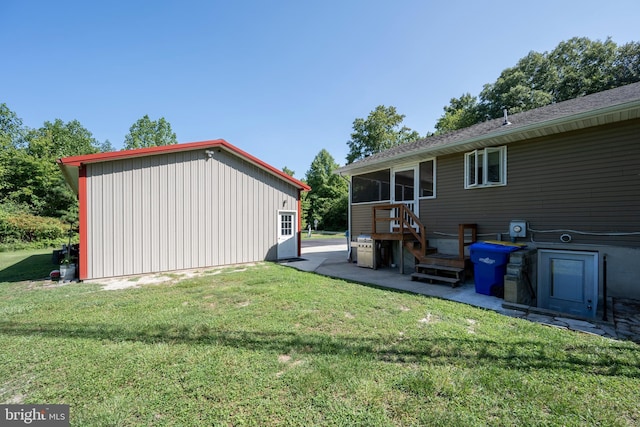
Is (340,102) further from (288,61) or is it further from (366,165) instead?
(366,165)

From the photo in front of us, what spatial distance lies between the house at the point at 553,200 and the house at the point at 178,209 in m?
4.59

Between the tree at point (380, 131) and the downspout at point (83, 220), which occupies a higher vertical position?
the tree at point (380, 131)

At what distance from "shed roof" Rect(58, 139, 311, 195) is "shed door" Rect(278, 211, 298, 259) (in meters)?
1.25

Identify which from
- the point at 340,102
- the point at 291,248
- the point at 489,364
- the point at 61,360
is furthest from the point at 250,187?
the point at 340,102

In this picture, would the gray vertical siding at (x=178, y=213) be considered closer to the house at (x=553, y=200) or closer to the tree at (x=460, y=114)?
the house at (x=553, y=200)

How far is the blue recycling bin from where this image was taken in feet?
15.5

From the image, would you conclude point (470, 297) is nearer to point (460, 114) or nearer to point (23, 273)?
point (23, 273)

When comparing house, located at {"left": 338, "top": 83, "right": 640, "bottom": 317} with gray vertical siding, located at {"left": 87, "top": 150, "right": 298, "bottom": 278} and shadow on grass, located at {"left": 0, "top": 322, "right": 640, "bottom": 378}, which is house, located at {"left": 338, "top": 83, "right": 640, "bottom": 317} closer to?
shadow on grass, located at {"left": 0, "top": 322, "right": 640, "bottom": 378}

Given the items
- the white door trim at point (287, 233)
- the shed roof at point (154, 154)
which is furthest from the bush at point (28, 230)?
the white door trim at point (287, 233)

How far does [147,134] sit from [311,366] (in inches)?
1561

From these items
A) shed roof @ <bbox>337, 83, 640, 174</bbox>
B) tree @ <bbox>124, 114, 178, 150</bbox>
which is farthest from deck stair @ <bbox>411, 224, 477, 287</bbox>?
tree @ <bbox>124, 114, 178, 150</bbox>

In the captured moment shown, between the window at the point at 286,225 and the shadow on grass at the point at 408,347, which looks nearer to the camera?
the shadow on grass at the point at 408,347

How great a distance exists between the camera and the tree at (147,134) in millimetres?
32406

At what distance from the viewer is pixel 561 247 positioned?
487cm
